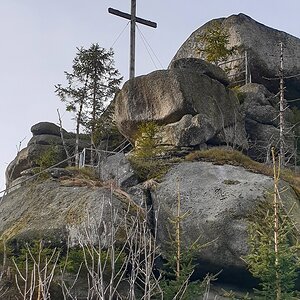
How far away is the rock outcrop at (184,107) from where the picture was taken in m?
16.4

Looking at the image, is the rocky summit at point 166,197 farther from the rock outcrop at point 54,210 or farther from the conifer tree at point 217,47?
the conifer tree at point 217,47

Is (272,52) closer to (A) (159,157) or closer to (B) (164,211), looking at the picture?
(A) (159,157)

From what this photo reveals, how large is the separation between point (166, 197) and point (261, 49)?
12.5m

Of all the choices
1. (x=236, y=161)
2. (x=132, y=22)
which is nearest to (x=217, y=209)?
(x=236, y=161)

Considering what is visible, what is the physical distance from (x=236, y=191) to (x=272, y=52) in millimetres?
12562

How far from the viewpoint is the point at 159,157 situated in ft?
50.1

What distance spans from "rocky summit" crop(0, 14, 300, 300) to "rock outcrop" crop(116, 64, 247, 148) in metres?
0.03

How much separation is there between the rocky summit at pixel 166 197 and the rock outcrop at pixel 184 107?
→ 0.03 metres

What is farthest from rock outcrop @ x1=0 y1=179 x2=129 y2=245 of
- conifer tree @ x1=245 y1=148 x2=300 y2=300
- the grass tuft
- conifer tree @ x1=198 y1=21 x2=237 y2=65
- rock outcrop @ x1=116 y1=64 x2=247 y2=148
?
conifer tree @ x1=198 y1=21 x2=237 y2=65

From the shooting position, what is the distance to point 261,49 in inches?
915

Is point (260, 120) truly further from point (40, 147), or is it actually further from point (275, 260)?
point (275, 260)

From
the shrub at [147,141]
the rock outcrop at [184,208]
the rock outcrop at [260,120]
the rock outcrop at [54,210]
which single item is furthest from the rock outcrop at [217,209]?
the rock outcrop at [260,120]

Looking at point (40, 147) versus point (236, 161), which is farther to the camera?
point (40, 147)

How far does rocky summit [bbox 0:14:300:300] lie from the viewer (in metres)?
10.2
